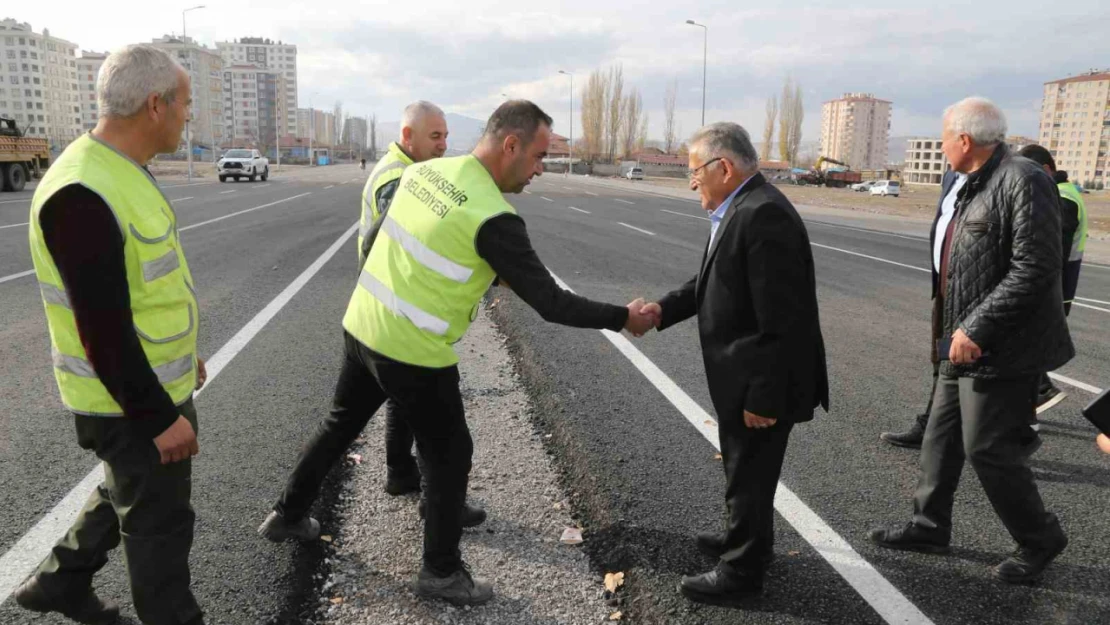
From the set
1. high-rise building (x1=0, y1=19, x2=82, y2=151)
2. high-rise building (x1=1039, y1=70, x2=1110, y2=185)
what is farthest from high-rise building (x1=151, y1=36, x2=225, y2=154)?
high-rise building (x1=1039, y1=70, x2=1110, y2=185)

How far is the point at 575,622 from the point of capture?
288 centimetres

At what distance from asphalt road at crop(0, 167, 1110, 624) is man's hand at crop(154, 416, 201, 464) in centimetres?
86

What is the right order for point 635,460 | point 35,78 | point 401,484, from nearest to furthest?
1. point 401,484
2. point 635,460
3. point 35,78

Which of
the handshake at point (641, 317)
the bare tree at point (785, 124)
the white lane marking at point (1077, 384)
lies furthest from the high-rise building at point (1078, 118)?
the handshake at point (641, 317)

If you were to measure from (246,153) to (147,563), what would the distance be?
41473 millimetres

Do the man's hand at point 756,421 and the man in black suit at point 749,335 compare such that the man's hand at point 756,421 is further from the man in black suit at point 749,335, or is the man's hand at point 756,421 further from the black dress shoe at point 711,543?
the black dress shoe at point 711,543

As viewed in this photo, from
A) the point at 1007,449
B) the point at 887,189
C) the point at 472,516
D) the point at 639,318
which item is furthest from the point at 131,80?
the point at 887,189

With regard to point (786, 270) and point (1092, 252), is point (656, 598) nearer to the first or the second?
point (786, 270)

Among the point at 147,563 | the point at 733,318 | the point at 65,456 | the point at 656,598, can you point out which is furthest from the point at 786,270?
the point at 65,456

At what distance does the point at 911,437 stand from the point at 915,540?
1.47 m

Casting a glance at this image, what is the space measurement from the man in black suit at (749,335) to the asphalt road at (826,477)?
272mm

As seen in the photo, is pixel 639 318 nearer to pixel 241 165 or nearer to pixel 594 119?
pixel 241 165

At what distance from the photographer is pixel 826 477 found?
4227mm

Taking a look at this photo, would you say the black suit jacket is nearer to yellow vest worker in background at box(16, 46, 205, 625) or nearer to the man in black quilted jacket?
the man in black quilted jacket
